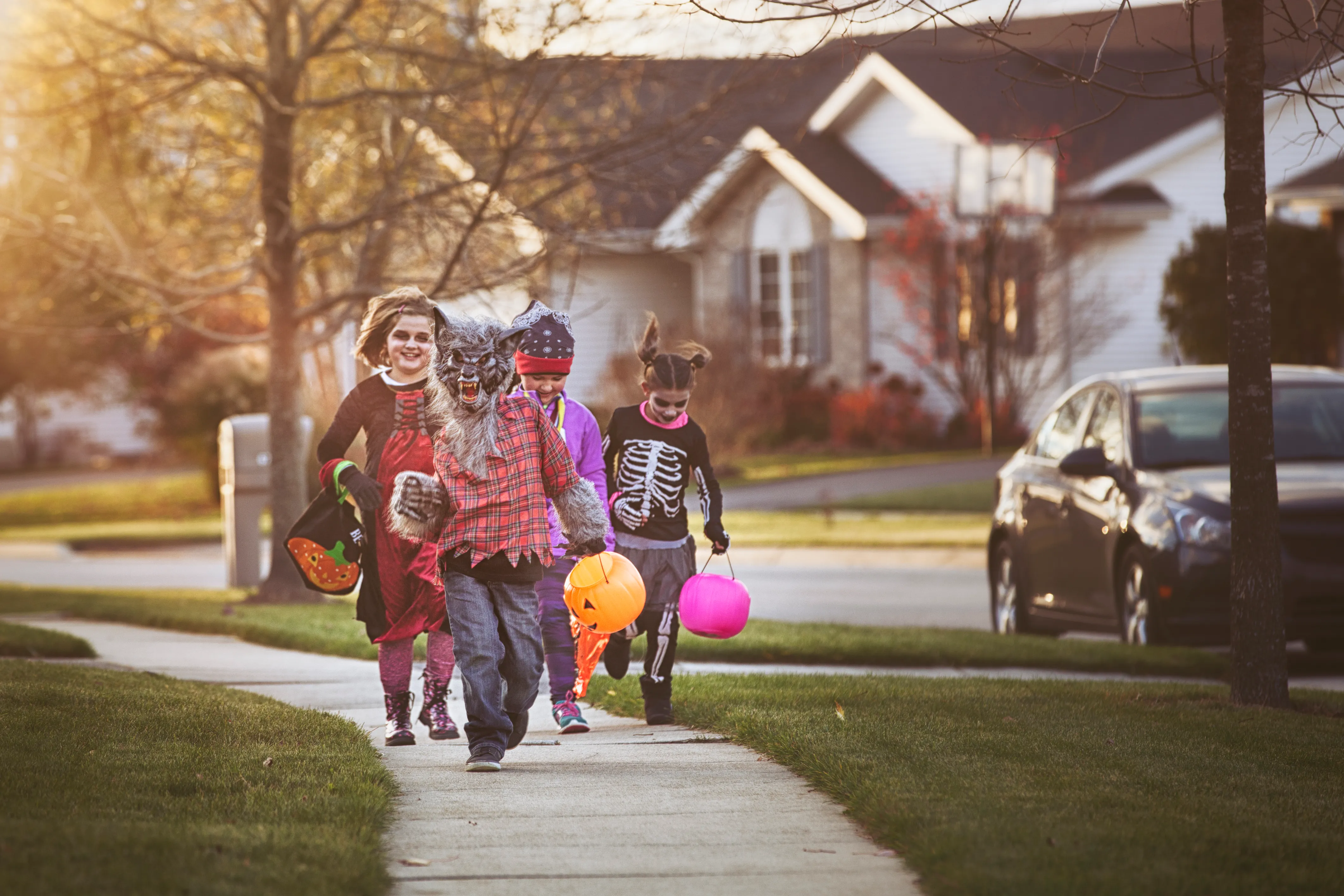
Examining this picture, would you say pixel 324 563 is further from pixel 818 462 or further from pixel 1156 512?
pixel 818 462

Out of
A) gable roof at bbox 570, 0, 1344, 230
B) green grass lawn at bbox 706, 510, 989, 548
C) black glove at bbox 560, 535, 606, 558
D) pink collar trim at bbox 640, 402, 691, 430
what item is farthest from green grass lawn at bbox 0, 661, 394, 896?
gable roof at bbox 570, 0, 1344, 230

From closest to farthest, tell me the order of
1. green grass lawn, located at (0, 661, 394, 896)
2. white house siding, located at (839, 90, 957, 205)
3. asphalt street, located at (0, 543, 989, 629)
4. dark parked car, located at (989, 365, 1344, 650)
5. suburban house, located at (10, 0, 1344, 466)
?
1. green grass lawn, located at (0, 661, 394, 896)
2. dark parked car, located at (989, 365, 1344, 650)
3. asphalt street, located at (0, 543, 989, 629)
4. suburban house, located at (10, 0, 1344, 466)
5. white house siding, located at (839, 90, 957, 205)

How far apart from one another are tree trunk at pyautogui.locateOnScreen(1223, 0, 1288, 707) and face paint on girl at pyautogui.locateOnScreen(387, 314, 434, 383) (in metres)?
3.38

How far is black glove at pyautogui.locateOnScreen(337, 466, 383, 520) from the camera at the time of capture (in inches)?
258

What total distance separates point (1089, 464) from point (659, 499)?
12.6 ft

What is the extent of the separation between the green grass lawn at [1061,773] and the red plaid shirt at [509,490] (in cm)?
124

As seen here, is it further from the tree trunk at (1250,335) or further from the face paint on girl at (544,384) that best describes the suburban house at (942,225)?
the face paint on girl at (544,384)

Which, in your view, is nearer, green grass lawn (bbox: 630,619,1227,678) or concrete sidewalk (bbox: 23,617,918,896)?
concrete sidewalk (bbox: 23,617,918,896)

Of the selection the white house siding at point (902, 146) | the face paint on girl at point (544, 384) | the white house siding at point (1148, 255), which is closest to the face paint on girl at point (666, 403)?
the face paint on girl at point (544, 384)

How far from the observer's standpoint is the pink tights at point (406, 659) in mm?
6871

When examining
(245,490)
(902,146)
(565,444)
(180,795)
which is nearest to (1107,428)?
(565,444)

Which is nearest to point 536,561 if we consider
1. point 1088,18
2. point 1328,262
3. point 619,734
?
point 619,734

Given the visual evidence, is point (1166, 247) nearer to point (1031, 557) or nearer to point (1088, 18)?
point (1088, 18)

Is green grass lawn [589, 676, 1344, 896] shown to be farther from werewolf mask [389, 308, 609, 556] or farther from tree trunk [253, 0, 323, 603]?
tree trunk [253, 0, 323, 603]
